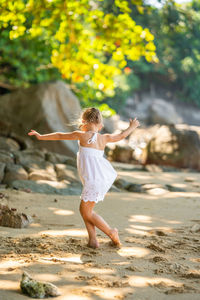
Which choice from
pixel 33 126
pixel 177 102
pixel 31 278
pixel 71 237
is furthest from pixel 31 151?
pixel 177 102

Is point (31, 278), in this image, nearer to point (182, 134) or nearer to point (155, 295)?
point (155, 295)

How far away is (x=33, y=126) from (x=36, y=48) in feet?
8.71

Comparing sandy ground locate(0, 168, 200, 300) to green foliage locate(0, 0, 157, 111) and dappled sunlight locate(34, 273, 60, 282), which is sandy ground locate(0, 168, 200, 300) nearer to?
dappled sunlight locate(34, 273, 60, 282)

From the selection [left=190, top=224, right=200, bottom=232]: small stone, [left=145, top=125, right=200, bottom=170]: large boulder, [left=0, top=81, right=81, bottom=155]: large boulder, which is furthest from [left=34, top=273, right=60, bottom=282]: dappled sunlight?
[left=145, top=125, right=200, bottom=170]: large boulder

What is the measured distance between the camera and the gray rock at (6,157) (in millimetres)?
7354

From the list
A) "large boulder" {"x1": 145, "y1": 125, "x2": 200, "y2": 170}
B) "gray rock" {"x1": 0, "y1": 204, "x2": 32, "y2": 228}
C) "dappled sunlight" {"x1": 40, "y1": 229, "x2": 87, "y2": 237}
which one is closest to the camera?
"dappled sunlight" {"x1": 40, "y1": 229, "x2": 87, "y2": 237}

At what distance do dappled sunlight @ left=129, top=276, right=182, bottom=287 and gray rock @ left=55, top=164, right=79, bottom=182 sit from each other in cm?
463

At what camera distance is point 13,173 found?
6.83m

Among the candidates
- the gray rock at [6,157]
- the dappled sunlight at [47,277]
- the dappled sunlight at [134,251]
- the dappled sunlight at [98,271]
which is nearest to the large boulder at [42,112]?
the gray rock at [6,157]

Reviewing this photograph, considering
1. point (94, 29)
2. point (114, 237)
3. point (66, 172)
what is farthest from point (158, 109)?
point (114, 237)

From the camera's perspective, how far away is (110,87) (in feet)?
21.6

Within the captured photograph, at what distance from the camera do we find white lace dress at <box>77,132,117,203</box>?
346 centimetres

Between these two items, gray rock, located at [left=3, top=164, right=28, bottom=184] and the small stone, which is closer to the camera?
the small stone

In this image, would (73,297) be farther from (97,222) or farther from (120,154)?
(120,154)
